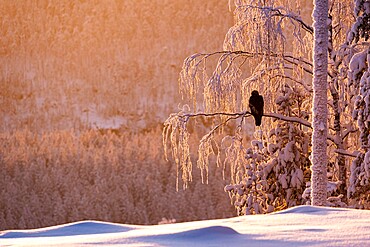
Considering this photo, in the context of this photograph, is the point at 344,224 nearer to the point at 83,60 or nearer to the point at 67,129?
the point at 67,129

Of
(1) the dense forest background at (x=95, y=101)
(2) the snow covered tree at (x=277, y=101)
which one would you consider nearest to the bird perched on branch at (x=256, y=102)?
(2) the snow covered tree at (x=277, y=101)

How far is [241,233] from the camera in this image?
3.66 m

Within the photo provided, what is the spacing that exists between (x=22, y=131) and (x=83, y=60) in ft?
64.8

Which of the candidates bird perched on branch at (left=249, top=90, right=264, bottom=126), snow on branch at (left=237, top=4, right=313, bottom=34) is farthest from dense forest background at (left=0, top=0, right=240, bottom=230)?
snow on branch at (left=237, top=4, right=313, bottom=34)

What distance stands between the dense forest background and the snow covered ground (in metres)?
81.6

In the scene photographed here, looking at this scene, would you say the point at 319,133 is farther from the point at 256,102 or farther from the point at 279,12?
the point at 279,12

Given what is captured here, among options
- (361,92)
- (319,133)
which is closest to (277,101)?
(361,92)

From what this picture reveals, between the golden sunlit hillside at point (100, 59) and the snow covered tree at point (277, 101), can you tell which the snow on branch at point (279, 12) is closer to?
the snow covered tree at point (277, 101)

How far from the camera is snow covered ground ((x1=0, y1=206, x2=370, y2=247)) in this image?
342 centimetres

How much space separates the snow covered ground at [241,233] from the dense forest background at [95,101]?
81.6 m

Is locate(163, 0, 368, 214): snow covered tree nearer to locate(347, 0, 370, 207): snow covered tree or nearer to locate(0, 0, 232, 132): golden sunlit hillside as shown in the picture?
locate(347, 0, 370, 207): snow covered tree

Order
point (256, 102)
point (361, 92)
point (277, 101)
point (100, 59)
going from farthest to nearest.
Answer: point (100, 59), point (277, 101), point (256, 102), point (361, 92)

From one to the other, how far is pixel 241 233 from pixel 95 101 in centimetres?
12700

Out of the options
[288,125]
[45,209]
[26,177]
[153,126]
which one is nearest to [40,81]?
[153,126]
